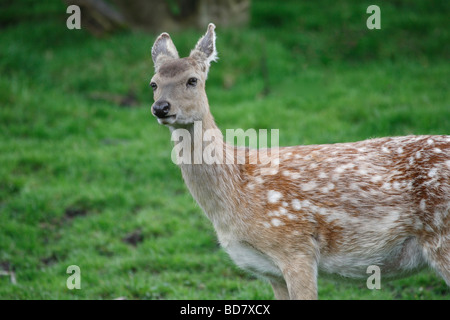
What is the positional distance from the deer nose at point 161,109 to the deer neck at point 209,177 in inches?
13.3

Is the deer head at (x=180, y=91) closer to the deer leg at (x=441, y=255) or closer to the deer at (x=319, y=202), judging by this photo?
the deer at (x=319, y=202)

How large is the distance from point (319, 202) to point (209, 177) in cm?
95

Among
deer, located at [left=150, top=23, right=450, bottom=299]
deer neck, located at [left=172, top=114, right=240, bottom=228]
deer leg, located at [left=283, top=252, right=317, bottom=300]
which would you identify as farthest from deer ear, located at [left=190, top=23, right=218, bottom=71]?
deer leg, located at [left=283, top=252, right=317, bottom=300]

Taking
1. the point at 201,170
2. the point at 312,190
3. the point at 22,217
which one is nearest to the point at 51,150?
the point at 22,217

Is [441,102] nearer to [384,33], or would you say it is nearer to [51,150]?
[384,33]

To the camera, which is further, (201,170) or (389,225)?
(201,170)

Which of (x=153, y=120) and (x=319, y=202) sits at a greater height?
(x=153, y=120)

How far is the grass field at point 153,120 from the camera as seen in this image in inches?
284

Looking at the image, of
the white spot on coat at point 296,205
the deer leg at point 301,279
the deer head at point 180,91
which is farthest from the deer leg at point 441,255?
the deer head at point 180,91

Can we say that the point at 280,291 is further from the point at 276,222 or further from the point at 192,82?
the point at 192,82

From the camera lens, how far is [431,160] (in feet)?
16.7

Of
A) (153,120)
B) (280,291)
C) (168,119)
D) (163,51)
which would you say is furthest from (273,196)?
(153,120)

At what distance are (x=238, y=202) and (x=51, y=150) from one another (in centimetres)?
504

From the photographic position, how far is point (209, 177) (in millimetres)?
5418
